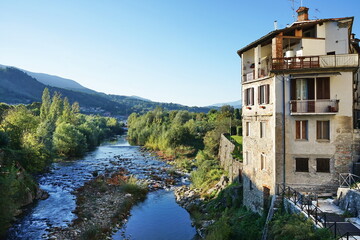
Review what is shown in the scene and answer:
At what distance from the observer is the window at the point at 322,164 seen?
18.6 metres

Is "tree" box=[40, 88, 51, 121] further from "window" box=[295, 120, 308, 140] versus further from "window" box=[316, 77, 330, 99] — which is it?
"window" box=[316, 77, 330, 99]

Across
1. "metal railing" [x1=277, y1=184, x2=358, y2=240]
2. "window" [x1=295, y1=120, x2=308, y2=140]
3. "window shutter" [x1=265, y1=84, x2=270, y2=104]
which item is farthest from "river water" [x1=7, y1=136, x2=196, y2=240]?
"window shutter" [x1=265, y1=84, x2=270, y2=104]

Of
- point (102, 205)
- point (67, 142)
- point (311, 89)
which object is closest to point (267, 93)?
point (311, 89)

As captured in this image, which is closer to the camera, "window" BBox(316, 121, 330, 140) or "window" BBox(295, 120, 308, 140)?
"window" BBox(316, 121, 330, 140)

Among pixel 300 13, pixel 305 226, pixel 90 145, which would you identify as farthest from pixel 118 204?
pixel 90 145

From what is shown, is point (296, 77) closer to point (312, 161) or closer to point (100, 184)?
point (312, 161)

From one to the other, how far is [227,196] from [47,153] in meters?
28.8

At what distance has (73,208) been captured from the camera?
1130 inches

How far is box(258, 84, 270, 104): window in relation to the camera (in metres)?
20.0

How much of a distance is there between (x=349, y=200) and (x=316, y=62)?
842 cm

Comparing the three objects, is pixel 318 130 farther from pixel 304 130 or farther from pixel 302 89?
pixel 302 89

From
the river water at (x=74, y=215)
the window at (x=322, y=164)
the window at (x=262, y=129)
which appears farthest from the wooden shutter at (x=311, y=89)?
the river water at (x=74, y=215)

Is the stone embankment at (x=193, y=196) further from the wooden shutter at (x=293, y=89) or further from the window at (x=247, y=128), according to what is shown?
the wooden shutter at (x=293, y=89)

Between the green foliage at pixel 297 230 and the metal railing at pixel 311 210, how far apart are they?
0.38 metres
